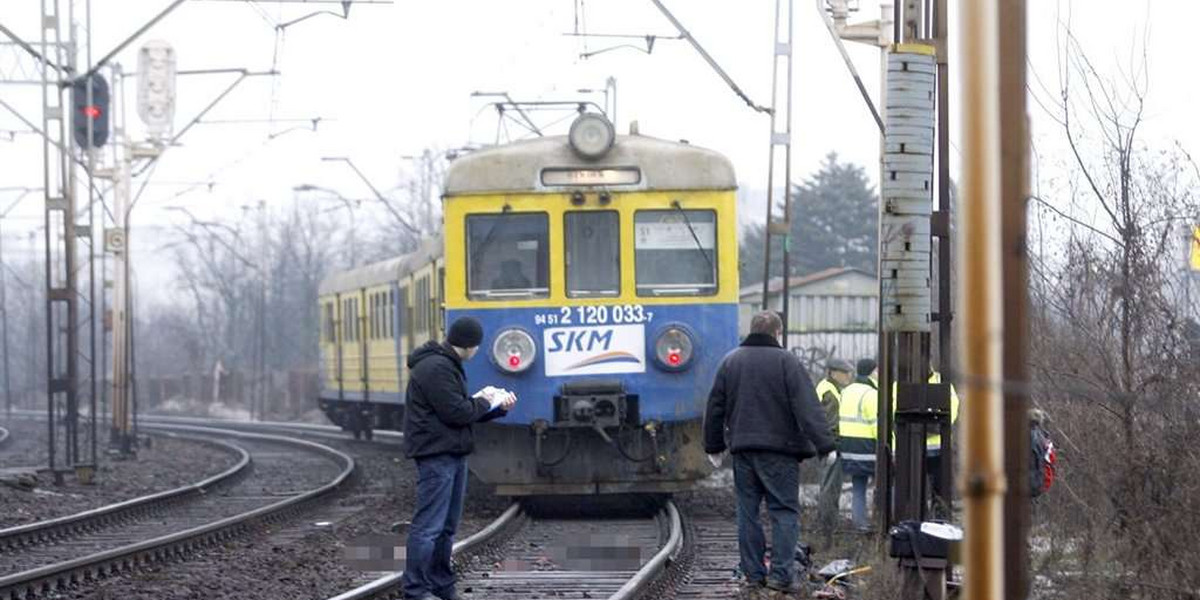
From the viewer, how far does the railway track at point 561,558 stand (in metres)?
11.0

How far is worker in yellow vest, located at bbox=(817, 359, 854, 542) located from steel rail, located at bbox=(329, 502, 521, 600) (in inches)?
100

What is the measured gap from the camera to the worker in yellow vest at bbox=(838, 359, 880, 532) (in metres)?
13.6

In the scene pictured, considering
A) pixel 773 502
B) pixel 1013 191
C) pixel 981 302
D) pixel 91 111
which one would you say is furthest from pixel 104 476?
pixel 981 302

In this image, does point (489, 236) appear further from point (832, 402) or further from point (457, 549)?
point (457, 549)

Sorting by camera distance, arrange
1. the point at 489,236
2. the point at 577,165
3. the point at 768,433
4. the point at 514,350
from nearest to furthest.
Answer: the point at 768,433, the point at 514,350, the point at 489,236, the point at 577,165

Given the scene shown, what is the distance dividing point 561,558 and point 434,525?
10.4 ft

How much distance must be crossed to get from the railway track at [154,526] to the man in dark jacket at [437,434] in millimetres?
2812

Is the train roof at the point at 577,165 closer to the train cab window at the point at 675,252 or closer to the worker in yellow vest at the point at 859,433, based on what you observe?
the train cab window at the point at 675,252

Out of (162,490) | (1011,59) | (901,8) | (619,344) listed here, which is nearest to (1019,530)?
(1011,59)

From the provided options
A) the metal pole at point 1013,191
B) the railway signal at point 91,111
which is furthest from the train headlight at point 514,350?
the metal pole at point 1013,191

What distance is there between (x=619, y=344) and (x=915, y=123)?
6153 mm

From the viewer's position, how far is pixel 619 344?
609 inches

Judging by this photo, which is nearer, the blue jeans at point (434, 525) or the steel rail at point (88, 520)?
the blue jeans at point (434, 525)

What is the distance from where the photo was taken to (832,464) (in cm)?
1461
